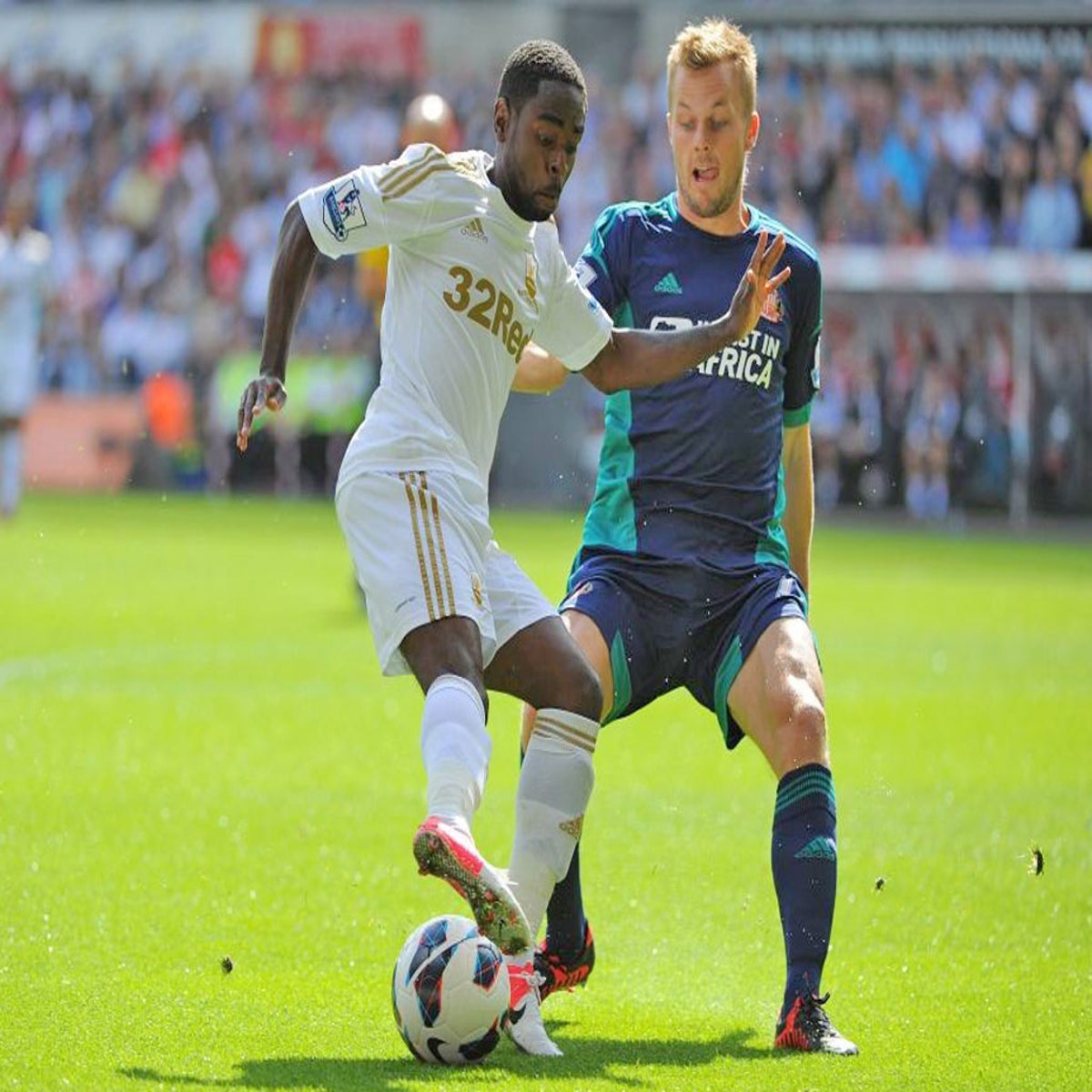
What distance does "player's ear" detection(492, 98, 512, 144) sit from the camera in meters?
5.24

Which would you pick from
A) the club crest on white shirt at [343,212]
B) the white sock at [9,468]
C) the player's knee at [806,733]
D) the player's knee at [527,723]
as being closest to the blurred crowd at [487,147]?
the white sock at [9,468]

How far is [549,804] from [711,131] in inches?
76.9

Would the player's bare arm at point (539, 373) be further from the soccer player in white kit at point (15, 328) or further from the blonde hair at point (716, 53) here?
the soccer player in white kit at point (15, 328)

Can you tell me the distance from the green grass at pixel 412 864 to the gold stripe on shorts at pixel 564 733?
726 millimetres

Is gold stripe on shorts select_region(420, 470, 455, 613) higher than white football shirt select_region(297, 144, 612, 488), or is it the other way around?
white football shirt select_region(297, 144, 612, 488)

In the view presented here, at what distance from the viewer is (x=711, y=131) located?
587 cm

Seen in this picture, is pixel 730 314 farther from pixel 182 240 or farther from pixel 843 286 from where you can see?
pixel 182 240

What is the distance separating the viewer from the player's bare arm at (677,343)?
565 cm

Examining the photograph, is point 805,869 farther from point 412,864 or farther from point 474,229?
point 412,864

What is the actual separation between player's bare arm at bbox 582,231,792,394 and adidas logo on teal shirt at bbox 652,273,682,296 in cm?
37

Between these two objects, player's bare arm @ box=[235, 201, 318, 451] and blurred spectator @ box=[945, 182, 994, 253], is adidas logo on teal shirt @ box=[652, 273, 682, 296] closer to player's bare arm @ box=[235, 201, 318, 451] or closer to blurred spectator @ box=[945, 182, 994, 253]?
player's bare arm @ box=[235, 201, 318, 451]

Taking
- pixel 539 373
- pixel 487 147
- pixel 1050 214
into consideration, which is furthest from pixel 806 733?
pixel 487 147

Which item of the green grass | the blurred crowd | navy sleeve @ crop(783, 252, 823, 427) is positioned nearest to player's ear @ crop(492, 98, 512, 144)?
navy sleeve @ crop(783, 252, 823, 427)

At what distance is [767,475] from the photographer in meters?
6.05
